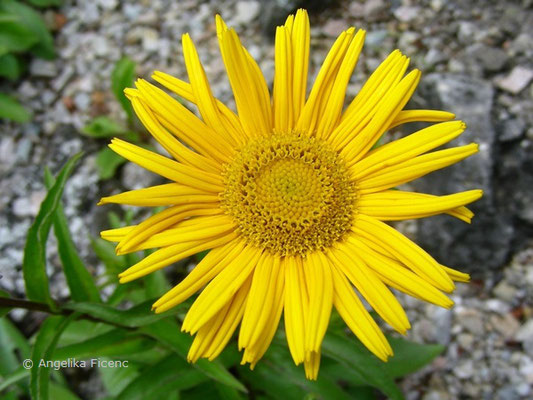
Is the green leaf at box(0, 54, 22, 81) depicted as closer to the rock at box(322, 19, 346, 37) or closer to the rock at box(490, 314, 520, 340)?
the rock at box(322, 19, 346, 37)

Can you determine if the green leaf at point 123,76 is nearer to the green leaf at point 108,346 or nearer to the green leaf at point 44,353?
the green leaf at point 108,346

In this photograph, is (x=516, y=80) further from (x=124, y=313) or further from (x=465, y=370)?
(x=124, y=313)

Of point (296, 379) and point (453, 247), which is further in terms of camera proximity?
point (453, 247)

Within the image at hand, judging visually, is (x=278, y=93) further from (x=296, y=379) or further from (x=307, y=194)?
(x=296, y=379)

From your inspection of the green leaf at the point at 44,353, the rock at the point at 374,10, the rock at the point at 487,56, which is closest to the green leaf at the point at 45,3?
the rock at the point at 374,10

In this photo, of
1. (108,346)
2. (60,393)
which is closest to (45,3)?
(60,393)

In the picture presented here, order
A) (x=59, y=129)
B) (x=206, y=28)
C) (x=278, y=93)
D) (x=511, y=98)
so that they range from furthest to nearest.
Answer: (x=206, y=28)
(x=59, y=129)
(x=511, y=98)
(x=278, y=93)

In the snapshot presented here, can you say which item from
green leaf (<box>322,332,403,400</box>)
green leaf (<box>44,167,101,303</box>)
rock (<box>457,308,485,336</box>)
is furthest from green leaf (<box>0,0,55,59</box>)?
rock (<box>457,308,485,336</box>)

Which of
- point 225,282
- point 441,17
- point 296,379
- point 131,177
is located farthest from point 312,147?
point 441,17
